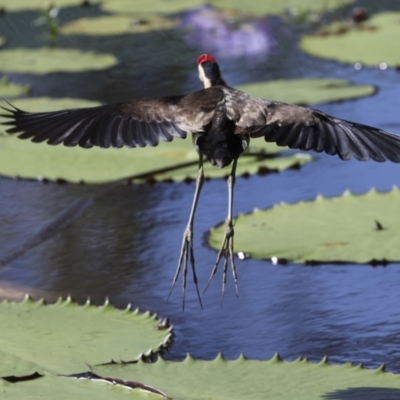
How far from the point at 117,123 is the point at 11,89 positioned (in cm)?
278

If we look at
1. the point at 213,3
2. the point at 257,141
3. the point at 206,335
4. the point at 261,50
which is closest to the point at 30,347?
the point at 206,335

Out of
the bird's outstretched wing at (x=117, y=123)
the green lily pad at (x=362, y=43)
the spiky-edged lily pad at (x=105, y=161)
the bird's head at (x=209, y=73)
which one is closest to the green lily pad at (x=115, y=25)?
the green lily pad at (x=362, y=43)

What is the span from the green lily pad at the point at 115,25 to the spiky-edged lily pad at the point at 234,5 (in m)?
0.21

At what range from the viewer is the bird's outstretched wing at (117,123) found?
2.69 meters

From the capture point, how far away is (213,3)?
738cm

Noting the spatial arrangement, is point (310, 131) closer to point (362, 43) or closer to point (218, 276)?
point (218, 276)

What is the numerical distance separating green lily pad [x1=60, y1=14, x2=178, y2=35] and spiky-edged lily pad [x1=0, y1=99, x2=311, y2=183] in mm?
2338

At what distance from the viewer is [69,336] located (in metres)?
2.84

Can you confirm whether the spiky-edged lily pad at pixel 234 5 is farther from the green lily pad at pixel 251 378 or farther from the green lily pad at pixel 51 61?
the green lily pad at pixel 251 378

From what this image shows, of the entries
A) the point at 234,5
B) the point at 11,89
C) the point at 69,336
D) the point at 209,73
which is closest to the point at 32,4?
the point at 234,5

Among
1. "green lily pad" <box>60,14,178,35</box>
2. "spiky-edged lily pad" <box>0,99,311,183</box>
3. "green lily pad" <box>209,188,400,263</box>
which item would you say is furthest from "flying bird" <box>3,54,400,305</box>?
"green lily pad" <box>60,14,178,35</box>

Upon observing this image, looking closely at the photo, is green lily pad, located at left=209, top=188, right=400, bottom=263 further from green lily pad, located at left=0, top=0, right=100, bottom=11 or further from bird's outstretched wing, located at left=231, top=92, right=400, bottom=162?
green lily pad, located at left=0, top=0, right=100, bottom=11

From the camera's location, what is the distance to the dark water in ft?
9.69

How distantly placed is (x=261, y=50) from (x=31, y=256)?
296 centimetres
